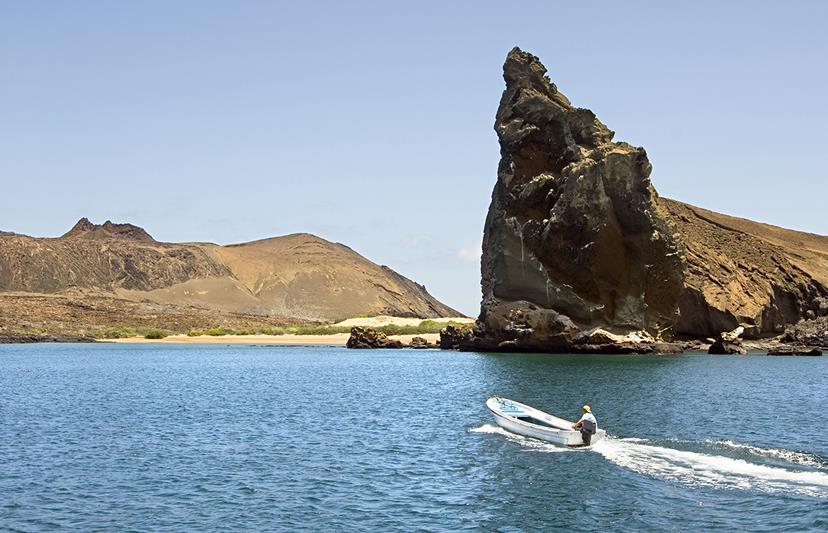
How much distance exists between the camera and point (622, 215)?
316ft

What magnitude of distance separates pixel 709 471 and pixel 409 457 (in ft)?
37.1

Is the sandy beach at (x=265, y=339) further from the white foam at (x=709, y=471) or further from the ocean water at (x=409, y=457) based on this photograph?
the white foam at (x=709, y=471)

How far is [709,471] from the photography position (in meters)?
30.7

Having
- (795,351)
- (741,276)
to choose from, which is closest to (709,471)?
(795,351)

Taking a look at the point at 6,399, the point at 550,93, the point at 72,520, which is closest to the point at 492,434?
the point at 72,520

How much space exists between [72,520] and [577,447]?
20.4 metres

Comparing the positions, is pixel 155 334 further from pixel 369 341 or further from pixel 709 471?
pixel 709 471

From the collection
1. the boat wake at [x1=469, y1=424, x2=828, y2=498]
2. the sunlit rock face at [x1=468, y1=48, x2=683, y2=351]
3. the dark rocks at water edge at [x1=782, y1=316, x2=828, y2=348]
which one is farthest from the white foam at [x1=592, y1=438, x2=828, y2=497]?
the dark rocks at water edge at [x1=782, y1=316, x2=828, y2=348]

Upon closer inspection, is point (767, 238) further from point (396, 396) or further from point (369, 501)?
point (369, 501)

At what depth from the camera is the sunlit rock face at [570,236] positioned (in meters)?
94.1

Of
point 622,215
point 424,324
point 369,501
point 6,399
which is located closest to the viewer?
point 369,501

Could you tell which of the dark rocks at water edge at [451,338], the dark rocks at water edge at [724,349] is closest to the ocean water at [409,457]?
the dark rocks at water edge at [724,349]

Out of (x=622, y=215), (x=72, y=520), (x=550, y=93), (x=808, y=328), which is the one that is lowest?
(x=72, y=520)

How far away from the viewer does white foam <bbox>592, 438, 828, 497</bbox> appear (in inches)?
1113
